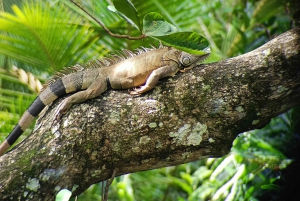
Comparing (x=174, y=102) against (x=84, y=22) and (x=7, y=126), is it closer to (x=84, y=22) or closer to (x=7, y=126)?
(x=7, y=126)

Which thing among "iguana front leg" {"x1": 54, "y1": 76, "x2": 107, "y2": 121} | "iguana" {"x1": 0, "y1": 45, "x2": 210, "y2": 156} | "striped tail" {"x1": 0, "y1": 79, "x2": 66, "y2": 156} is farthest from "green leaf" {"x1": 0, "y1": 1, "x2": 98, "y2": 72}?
"iguana front leg" {"x1": 54, "y1": 76, "x2": 107, "y2": 121}

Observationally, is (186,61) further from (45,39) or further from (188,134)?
(45,39)

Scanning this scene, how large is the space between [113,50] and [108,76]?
1246 millimetres

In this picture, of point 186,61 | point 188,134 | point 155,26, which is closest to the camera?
point 155,26

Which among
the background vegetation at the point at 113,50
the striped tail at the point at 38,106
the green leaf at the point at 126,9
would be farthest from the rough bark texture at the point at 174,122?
the background vegetation at the point at 113,50

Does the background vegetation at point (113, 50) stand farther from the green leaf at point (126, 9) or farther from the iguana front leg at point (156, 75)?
the green leaf at point (126, 9)

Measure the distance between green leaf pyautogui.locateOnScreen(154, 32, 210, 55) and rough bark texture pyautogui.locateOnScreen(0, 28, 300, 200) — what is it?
0.43 metres

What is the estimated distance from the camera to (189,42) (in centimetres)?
229

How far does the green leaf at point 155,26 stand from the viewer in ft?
6.82

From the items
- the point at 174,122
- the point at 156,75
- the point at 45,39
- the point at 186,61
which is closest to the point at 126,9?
the point at 156,75

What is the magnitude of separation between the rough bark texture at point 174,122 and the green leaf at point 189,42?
1.43 ft

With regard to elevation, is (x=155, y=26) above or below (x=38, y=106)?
above

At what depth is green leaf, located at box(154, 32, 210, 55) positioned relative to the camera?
2205 mm

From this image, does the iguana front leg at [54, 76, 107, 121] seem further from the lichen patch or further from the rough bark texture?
the lichen patch
